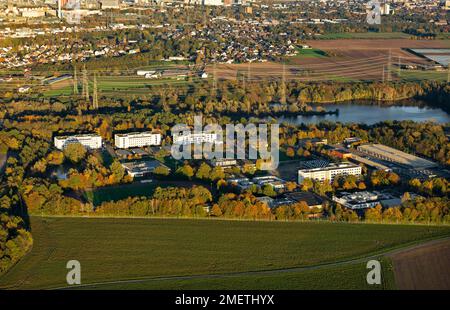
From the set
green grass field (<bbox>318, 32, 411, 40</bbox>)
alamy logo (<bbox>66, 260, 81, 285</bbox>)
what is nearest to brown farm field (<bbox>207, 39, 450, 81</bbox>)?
green grass field (<bbox>318, 32, 411, 40</bbox>)

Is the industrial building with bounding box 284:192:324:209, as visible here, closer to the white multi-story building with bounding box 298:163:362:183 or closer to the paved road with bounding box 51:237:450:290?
the white multi-story building with bounding box 298:163:362:183

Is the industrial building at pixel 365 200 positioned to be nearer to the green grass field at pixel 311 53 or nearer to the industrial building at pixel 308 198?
the industrial building at pixel 308 198

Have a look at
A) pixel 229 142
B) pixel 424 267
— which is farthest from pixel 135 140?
pixel 424 267

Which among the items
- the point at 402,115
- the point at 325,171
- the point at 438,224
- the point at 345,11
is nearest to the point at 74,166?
the point at 325,171

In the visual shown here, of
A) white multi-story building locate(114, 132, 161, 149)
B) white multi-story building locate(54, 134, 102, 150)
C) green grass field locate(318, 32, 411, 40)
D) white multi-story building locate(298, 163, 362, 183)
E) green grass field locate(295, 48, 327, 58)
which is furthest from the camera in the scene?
green grass field locate(318, 32, 411, 40)

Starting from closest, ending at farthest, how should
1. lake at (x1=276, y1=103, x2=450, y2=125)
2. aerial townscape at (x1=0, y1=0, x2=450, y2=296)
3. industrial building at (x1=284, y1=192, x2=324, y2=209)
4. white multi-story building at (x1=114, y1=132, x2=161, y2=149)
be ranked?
aerial townscape at (x1=0, y1=0, x2=450, y2=296) < industrial building at (x1=284, y1=192, x2=324, y2=209) < white multi-story building at (x1=114, y1=132, x2=161, y2=149) < lake at (x1=276, y1=103, x2=450, y2=125)

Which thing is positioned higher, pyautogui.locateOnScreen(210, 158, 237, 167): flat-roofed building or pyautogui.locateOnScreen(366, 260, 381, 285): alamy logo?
pyautogui.locateOnScreen(210, 158, 237, 167): flat-roofed building

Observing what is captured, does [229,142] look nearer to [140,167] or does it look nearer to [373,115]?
[140,167]
